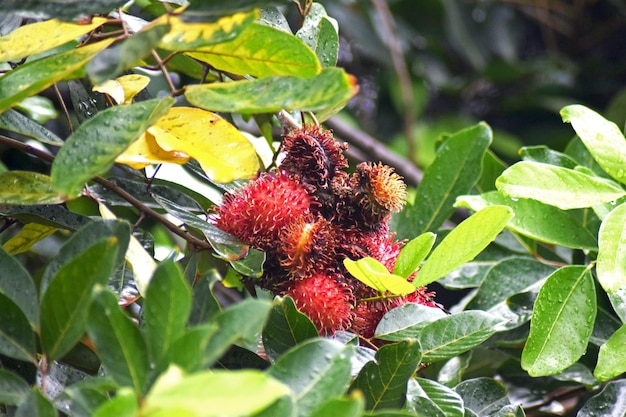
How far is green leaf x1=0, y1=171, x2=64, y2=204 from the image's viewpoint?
1.88 feet

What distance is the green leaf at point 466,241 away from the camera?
0.60 metres

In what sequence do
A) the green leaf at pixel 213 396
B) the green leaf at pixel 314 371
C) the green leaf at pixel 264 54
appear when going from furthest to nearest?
1. the green leaf at pixel 264 54
2. the green leaf at pixel 314 371
3. the green leaf at pixel 213 396

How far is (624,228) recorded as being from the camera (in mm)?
629

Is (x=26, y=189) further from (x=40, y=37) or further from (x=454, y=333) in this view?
(x=454, y=333)

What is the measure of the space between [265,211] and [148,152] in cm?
11

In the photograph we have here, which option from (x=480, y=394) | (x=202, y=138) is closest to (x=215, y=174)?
(x=202, y=138)

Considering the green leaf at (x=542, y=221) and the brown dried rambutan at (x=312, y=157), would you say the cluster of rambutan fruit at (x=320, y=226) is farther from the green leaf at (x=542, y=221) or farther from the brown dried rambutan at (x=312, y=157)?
the green leaf at (x=542, y=221)

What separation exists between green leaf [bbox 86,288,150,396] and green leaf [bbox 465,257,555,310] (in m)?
0.47

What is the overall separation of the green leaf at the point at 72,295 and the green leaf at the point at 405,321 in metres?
0.25

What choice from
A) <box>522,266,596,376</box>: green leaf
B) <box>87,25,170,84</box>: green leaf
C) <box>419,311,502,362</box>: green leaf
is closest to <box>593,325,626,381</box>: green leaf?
<box>522,266,596,376</box>: green leaf

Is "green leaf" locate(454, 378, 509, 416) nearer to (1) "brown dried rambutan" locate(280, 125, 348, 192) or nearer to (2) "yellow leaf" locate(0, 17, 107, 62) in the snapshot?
(1) "brown dried rambutan" locate(280, 125, 348, 192)

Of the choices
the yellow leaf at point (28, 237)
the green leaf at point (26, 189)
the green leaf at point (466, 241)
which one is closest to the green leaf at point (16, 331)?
the green leaf at point (26, 189)

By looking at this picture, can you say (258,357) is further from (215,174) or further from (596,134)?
(596,134)

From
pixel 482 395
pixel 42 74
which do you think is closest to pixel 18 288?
pixel 42 74
